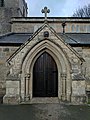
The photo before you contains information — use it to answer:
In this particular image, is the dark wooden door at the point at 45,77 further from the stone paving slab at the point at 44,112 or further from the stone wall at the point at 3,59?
the stone wall at the point at 3,59

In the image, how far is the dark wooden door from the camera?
11875mm

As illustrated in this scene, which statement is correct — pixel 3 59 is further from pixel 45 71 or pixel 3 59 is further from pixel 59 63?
pixel 59 63

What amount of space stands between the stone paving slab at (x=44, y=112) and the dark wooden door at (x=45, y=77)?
1624 mm

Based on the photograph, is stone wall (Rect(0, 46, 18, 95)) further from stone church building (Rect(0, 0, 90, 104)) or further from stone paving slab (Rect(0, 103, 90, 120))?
stone paving slab (Rect(0, 103, 90, 120))

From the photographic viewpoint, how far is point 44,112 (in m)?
8.80

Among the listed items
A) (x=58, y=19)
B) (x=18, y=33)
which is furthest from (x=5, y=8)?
(x=58, y=19)

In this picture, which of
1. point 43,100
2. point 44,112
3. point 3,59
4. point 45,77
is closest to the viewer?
point 44,112

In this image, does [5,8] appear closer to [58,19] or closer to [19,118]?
[58,19]

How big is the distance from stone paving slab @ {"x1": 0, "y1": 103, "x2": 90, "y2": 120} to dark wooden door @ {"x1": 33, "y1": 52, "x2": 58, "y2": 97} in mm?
1624

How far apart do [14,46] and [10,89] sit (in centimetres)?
369

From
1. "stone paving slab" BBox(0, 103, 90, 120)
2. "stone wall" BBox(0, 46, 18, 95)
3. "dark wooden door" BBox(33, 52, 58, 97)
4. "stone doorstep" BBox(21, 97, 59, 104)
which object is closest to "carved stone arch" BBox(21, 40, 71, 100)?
"stone doorstep" BBox(21, 97, 59, 104)

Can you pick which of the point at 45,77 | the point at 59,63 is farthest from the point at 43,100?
the point at 59,63

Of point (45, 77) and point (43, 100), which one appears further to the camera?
point (45, 77)

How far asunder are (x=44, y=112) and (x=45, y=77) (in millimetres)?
3363
